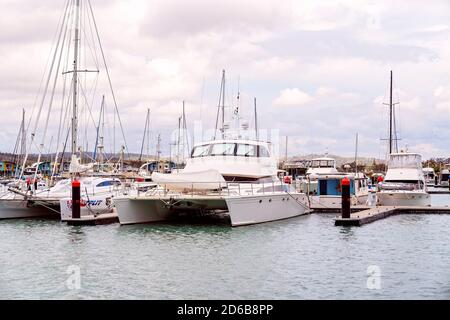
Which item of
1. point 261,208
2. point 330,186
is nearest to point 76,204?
point 261,208

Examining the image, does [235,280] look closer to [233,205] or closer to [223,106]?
[233,205]

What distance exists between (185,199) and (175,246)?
4364mm

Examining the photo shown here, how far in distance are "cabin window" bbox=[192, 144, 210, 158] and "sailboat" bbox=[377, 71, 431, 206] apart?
43.0 feet

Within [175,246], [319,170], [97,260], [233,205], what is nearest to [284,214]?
[233,205]

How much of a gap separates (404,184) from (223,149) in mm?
14524

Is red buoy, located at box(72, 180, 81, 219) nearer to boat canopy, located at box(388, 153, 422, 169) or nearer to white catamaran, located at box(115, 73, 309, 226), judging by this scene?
white catamaran, located at box(115, 73, 309, 226)

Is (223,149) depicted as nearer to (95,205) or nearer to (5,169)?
(95,205)

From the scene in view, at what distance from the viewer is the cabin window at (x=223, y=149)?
29.7 meters

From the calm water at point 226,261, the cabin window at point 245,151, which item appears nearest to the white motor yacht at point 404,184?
the calm water at point 226,261

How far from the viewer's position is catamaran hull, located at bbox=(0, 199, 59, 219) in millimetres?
31203

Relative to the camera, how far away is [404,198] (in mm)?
37844

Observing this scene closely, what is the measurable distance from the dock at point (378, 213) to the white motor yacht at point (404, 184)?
2.31 metres

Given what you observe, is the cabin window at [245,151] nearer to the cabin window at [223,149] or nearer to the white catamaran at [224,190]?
the white catamaran at [224,190]
